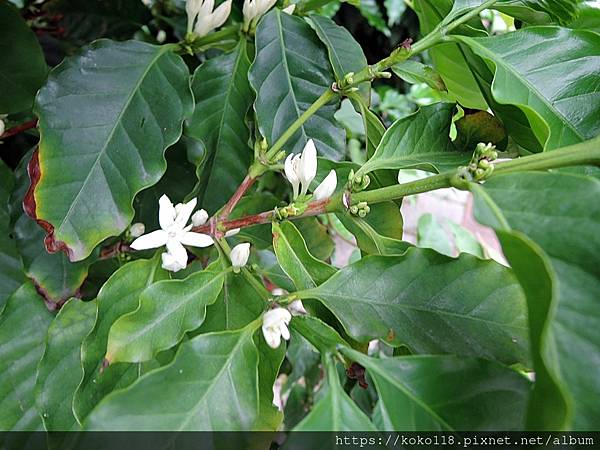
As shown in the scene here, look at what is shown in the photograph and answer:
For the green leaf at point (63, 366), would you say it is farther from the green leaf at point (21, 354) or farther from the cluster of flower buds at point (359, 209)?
the cluster of flower buds at point (359, 209)

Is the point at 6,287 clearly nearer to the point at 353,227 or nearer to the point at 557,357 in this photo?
the point at 353,227

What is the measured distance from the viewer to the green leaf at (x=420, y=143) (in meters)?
0.51

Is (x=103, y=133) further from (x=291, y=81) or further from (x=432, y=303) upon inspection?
(x=432, y=303)

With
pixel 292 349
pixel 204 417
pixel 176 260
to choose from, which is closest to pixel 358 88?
pixel 176 260

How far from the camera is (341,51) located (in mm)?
639

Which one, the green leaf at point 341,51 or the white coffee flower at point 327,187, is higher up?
the green leaf at point 341,51

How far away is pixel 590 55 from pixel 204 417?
43 centimetres

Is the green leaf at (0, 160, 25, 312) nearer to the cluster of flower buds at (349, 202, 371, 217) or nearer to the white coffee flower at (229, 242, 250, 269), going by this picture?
the white coffee flower at (229, 242, 250, 269)

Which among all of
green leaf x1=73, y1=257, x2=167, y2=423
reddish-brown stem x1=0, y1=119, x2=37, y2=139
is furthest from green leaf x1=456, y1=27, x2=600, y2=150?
reddish-brown stem x1=0, y1=119, x2=37, y2=139

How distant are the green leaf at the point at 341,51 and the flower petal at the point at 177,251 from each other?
25cm

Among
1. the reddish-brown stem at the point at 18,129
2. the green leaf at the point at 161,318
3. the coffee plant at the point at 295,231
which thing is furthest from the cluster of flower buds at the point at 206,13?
Result: the green leaf at the point at 161,318

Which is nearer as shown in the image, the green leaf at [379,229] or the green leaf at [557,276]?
the green leaf at [557,276]

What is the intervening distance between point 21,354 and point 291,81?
415 millimetres

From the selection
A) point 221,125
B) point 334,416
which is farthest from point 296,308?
point 221,125
